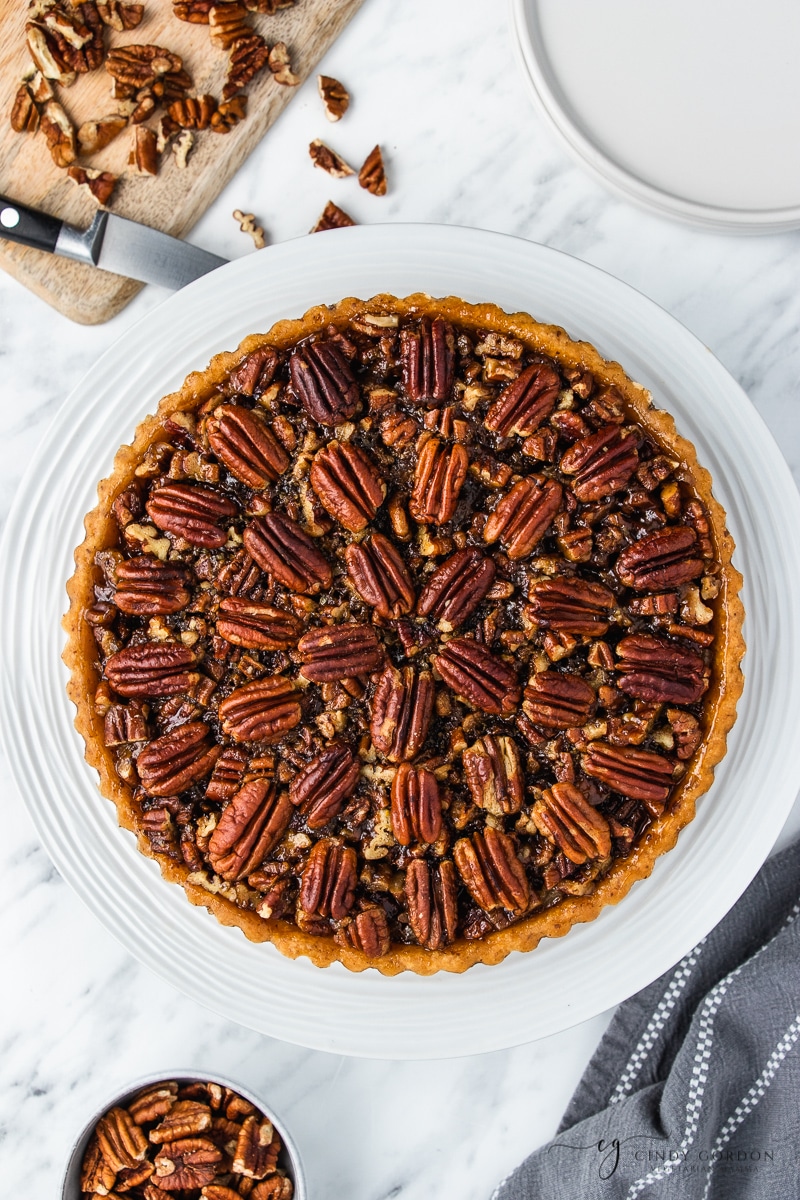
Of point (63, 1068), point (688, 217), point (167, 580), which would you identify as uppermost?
point (688, 217)

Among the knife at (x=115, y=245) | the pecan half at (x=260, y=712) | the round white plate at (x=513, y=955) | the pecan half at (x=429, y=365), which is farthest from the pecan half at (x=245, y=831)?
the knife at (x=115, y=245)

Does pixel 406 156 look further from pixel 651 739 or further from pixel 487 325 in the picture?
pixel 651 739

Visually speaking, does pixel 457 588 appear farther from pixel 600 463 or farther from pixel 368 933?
pixel 368 933

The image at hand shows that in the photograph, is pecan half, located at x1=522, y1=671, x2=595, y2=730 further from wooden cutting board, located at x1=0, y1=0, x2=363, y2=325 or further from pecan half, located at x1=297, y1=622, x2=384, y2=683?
wooden cutting board, located at x1=0, y1=0, x2=363, y2=325

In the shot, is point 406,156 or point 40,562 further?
point 406,156

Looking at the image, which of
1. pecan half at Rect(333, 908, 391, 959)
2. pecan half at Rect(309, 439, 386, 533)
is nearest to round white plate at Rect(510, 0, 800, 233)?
pecan half at Rect(309, 439, 386, 533)

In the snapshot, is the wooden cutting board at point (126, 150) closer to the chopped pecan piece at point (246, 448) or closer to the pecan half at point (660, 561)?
the chopped pecan piece at point (246, 448)

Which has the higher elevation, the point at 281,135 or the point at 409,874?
the point at 281,135

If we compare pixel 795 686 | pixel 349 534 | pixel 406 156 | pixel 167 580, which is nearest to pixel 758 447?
pixel 795 686
